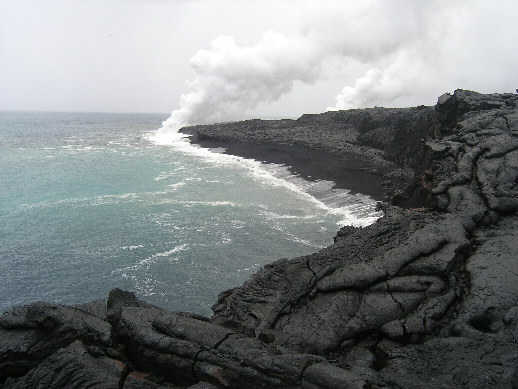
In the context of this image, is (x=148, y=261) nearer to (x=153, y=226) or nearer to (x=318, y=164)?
(x=153, y=226)

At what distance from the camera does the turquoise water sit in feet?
54.4

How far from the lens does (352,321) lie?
9.43 metres

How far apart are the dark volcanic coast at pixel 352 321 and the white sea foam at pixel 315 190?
8.64 metres

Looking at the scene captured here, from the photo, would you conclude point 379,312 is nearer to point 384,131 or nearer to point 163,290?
point 163,290

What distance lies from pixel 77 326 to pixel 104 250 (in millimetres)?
12206

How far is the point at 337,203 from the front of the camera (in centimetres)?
2930

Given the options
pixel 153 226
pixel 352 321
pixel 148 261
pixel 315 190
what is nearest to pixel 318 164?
pixel 315 190

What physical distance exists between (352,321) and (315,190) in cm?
2410

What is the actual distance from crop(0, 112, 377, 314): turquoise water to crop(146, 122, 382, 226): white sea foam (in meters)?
0.12

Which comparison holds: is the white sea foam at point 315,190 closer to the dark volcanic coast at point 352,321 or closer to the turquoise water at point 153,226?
the turquoise water at point 153,226

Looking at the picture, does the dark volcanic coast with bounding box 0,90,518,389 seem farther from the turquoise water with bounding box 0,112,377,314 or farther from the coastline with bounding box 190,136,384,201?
the coastline with bounding box 190,136,384,201

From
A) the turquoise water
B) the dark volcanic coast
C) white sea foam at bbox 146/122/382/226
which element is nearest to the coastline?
white sea foam at bbox 146/122/382/226

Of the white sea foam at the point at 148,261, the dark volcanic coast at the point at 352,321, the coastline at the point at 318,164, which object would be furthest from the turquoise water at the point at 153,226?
the dark volcanic coast at the point at 352,321

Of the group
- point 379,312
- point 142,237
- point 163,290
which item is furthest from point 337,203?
point 379,312
